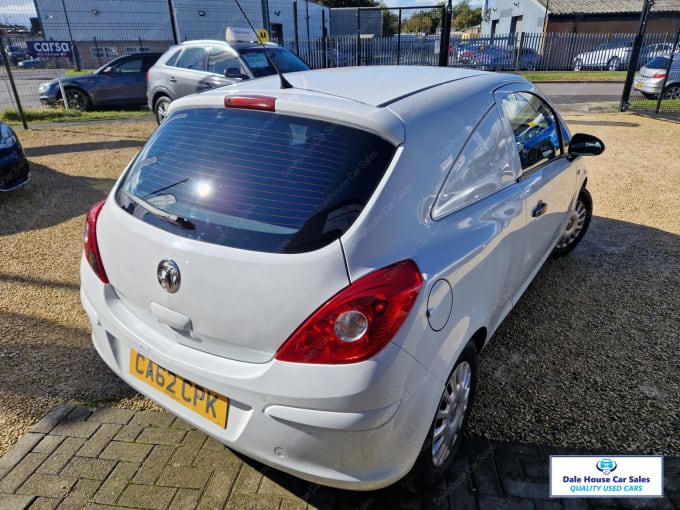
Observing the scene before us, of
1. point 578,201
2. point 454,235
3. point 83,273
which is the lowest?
point 578,201

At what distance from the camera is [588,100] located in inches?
564

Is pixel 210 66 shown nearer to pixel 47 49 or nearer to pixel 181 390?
pixel 47 49

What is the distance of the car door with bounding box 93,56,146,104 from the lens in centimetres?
1302

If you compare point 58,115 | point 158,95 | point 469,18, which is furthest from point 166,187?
point 469,18

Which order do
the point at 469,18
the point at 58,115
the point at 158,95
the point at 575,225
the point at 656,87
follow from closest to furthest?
the point at 575,225 < the point at 158,95 < the point at 58,115 < the point at 656,87 < the point at 469,18

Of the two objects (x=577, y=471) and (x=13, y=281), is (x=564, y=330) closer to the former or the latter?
(x=577, y=471)

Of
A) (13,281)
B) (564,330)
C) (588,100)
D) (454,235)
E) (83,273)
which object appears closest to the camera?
(454,235)

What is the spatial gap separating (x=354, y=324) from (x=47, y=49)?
53.0 ft

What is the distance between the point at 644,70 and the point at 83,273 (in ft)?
51.6

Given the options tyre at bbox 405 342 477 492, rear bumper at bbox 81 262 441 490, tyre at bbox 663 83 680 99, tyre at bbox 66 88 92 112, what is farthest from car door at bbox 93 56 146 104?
tyre at bbox 663 83 680 99

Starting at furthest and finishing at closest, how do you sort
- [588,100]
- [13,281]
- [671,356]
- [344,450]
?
1. [588,100]
2. [13,281]
3. [671,356]
4. [344,450]

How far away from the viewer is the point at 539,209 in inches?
110

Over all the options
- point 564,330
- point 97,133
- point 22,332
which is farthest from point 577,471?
point 97,133

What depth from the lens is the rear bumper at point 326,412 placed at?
1.56 metres
